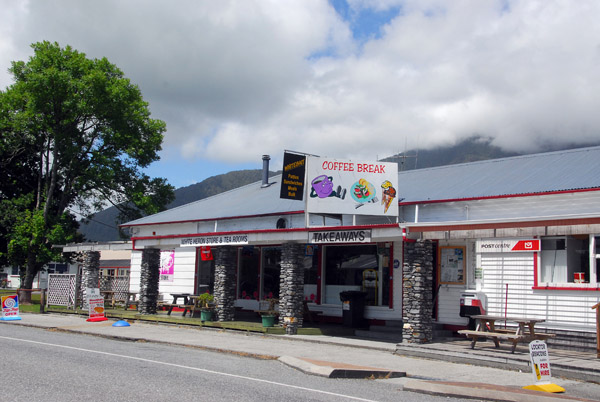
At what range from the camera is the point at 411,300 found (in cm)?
1561

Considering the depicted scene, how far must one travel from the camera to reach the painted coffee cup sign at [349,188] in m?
18.9

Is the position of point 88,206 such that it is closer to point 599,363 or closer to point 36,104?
point 36,104

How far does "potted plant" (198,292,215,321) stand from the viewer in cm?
→ 2050

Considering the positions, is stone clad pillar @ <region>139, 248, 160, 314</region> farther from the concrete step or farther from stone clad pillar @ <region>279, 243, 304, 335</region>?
the concrete step

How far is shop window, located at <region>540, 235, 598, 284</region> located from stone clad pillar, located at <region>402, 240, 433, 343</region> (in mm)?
2928

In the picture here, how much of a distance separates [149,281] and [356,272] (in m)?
8.58

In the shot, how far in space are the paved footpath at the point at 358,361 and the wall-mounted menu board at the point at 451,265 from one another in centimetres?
278

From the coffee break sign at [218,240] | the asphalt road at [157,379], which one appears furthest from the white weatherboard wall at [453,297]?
the asphalt road at [157,379]

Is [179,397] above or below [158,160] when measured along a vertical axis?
below

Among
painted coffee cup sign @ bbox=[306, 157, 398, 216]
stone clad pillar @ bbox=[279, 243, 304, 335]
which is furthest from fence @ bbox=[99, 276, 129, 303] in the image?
Result: painted coffee cup sign @ bbox=[306, 157, 398, 216]

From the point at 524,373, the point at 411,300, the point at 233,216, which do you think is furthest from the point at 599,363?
the point at 233,216

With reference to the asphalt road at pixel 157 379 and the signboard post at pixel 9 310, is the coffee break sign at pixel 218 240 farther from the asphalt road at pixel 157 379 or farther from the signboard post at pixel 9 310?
the signboard post at pixel 9 310

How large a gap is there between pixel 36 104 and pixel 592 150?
92.2 feet

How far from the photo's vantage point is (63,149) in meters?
35.4
